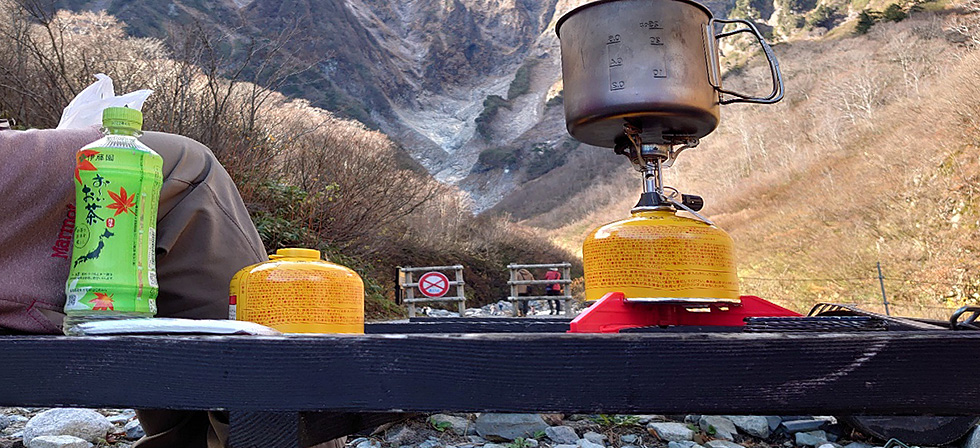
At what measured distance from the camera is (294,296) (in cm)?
98

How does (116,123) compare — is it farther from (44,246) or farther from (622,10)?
(622,10)

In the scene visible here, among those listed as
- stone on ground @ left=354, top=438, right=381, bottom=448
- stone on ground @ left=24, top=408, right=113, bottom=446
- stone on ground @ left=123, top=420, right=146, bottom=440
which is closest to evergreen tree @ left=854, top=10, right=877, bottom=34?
stone on ground @ left=354, top=438, right=381, bottom=448

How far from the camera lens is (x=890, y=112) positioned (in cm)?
3016

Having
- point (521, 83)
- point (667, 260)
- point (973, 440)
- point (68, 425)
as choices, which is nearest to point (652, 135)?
point (667, 260)

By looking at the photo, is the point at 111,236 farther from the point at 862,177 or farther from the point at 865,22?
the point at 865,22

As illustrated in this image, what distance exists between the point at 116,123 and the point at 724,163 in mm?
39924

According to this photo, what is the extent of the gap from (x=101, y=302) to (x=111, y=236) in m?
0.10

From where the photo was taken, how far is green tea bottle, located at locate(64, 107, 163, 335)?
950mm

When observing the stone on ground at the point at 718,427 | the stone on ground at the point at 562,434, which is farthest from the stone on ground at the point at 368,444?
the stone on ground at the point at 718,427

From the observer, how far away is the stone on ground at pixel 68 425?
2951 millimetres

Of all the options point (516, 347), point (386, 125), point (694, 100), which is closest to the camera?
point (516, 347)

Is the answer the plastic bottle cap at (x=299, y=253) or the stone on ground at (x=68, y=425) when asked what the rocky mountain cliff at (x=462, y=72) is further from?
the plastic bottle cap at (x=299, y=253)

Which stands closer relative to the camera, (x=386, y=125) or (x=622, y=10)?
(x=622, y=10)

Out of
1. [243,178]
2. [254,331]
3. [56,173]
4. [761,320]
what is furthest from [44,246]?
[243,178]
